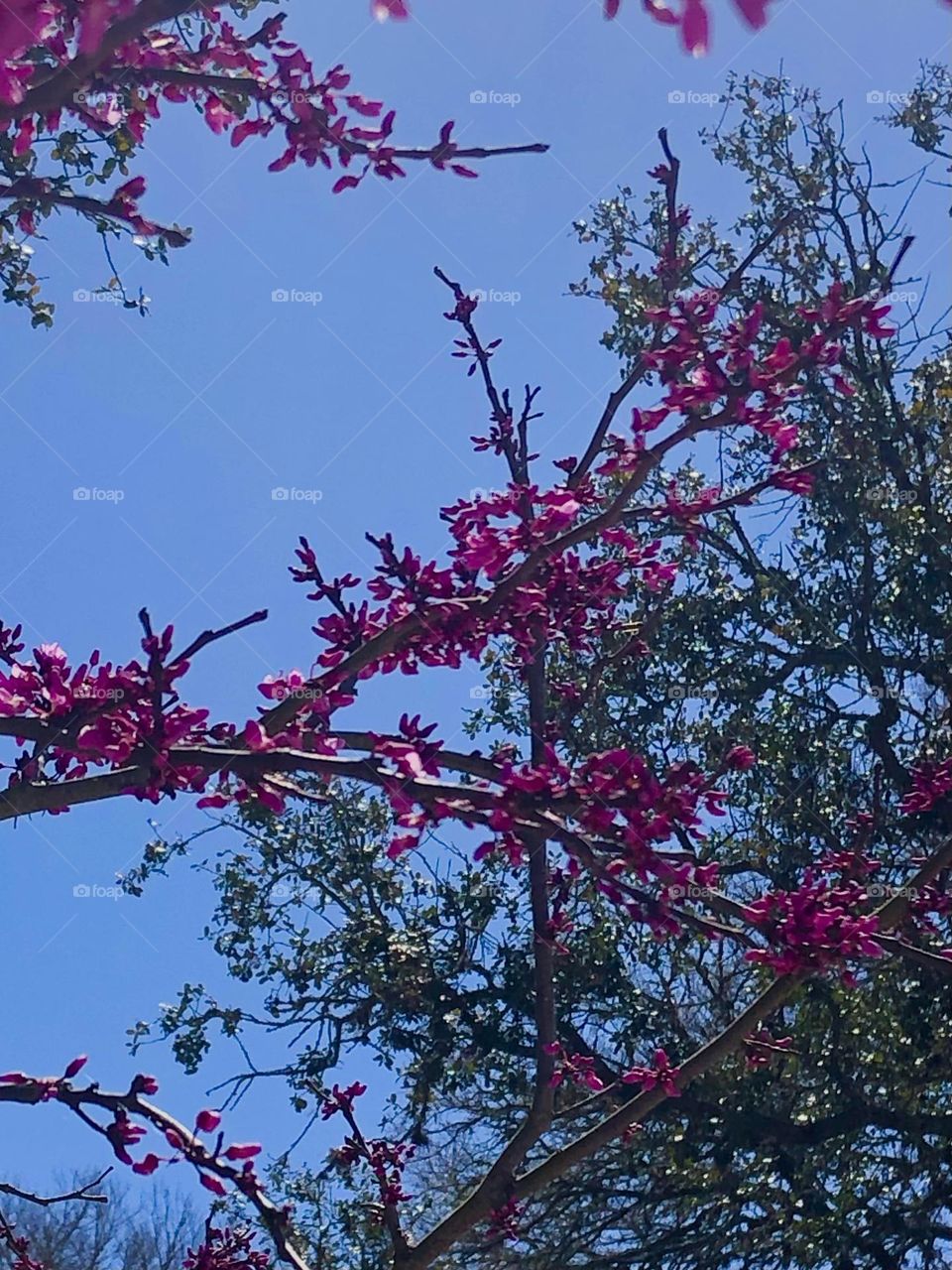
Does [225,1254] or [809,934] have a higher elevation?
[225,1254]

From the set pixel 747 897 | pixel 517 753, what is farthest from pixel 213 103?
pixel 747 897

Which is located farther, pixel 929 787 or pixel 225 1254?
pixel 225 1254

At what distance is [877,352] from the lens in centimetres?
704

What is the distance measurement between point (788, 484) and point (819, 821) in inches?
156

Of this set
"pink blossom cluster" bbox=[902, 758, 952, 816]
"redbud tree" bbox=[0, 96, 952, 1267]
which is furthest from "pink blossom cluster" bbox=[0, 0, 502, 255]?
"pink blossom cluster" bbox=[902, 758, 952, 816]

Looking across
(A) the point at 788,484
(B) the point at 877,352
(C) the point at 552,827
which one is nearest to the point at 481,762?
(C) the point at 552,827

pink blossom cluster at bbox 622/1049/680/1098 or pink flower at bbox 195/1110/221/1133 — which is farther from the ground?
pink flower at bbox 195/1110/221/1133

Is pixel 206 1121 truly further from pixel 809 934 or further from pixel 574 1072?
pixel 809 934

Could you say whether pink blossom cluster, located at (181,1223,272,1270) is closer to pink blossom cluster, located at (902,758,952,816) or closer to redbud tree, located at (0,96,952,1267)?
redbud tree, located at (0,96,952,1267)

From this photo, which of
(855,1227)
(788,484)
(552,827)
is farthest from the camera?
(855,1227)

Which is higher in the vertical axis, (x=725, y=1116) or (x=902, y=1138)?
(x=725, y=1116)

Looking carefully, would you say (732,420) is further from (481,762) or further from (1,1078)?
(1,1078)

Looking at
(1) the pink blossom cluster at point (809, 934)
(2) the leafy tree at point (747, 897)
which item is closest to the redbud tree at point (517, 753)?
(1) the pink blossom cluster at point (809, 934)

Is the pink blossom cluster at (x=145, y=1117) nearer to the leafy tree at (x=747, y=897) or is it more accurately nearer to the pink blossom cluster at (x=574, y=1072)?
the pink blossom cluster at (x=574, y=1072)
